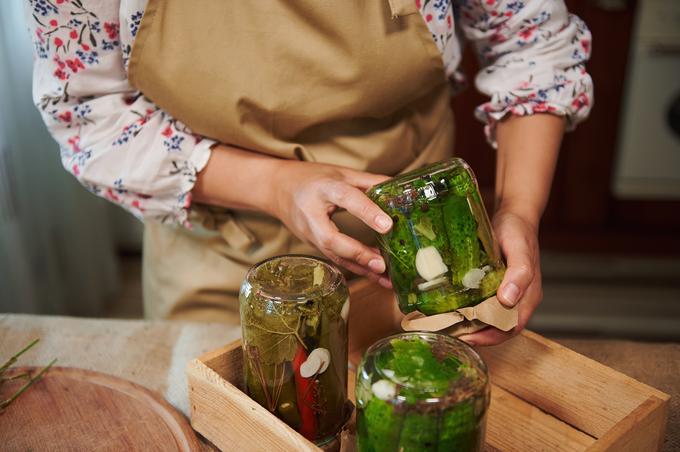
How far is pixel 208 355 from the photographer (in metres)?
0.68

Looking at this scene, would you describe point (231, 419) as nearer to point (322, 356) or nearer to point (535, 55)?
point (322, 356)

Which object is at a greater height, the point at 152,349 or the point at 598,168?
the point at 152,349

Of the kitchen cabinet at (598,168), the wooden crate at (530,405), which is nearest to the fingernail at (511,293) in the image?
the wooden crate at (530,405)

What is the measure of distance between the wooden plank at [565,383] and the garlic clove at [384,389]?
0.86 ft

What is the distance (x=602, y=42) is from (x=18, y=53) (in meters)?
1.65

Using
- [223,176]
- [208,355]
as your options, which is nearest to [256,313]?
[208,355]

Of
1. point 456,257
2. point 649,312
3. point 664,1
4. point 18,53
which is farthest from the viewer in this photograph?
point 649,312

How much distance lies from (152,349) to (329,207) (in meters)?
0.32

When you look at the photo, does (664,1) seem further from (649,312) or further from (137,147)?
(137,147)

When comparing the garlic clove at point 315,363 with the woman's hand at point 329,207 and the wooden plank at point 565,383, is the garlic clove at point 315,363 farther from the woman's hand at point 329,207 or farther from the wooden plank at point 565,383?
the wooden plank at point 565,383

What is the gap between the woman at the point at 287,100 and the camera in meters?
0.76

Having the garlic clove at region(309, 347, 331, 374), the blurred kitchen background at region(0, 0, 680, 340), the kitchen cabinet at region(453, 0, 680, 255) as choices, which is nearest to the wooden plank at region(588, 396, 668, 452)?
the garlic clove at region(309, 347, 331, 374)

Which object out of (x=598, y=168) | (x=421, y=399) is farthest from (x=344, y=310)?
(x=598, y=168)

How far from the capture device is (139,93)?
87 centimetres
